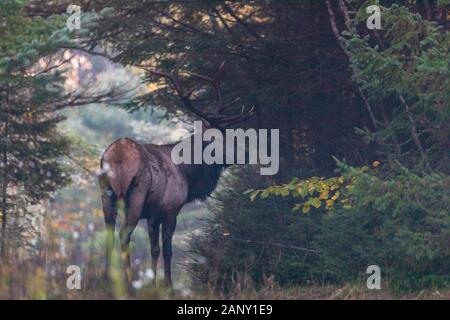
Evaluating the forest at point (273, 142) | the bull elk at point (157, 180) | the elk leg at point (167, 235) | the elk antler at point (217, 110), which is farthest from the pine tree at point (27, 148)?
the elk leg at point (167, 235)

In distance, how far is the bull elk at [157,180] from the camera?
11227 mm

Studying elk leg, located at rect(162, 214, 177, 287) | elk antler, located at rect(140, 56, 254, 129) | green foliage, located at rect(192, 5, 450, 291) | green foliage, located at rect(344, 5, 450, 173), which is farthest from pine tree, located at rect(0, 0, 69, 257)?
green foliage, located at rect(344, 5, 450, 173)

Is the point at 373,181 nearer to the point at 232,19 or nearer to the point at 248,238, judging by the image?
the point at 248,238

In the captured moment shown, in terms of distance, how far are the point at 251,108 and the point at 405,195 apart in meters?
3.77

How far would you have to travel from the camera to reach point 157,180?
471 inches

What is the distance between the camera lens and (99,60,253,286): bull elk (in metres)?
11.2

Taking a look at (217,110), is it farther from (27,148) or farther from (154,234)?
(27,148)

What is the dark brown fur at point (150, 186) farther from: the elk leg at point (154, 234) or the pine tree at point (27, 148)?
the pine tree at point (27, 148)

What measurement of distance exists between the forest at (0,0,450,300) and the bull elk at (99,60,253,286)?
1.9 inches

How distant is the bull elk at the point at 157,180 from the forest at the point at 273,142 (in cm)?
5

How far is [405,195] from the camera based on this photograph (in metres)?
9.88

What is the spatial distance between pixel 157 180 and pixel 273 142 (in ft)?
8.45

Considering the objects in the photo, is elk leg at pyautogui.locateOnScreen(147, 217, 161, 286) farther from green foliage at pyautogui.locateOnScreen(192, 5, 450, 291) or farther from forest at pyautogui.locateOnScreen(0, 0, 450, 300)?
green foliage at pyautogui.locateOnScreen(192, 5, 450, 291)

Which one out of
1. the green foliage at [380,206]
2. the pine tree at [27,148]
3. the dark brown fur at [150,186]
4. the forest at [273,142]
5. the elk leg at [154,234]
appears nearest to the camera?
the forest at [273,142]
